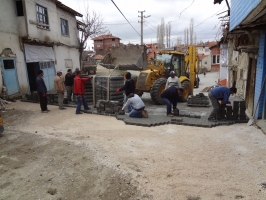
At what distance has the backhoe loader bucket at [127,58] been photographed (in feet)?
32.1

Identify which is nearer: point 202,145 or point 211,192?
point 211,192

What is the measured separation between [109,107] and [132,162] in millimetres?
4217

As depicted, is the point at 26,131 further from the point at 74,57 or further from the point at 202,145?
the point at 74,57

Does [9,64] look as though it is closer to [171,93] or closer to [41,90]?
[41,90]

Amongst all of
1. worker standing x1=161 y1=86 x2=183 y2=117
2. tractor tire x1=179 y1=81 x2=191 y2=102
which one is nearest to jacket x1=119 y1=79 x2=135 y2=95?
worker standing x1=161 y1=86 x2=183 y2=117

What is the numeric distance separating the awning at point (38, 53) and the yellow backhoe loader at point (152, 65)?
16.4 ft

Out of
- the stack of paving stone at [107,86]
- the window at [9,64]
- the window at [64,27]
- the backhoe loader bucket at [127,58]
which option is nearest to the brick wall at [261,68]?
the backhoe loader bucket at [127,58]

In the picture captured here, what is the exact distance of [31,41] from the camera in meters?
12.0

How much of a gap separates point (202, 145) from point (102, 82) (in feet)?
17.7

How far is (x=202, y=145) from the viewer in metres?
4.96

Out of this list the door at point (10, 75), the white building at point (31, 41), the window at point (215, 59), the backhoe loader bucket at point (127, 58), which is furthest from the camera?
the window at point (215, 59)

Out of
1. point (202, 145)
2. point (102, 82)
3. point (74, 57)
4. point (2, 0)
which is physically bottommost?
point (202, 145)

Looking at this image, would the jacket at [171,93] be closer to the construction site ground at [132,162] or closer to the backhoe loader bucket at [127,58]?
the construction site ground at [132,162]

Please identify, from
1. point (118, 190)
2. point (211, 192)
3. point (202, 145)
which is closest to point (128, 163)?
point (118, 190)
